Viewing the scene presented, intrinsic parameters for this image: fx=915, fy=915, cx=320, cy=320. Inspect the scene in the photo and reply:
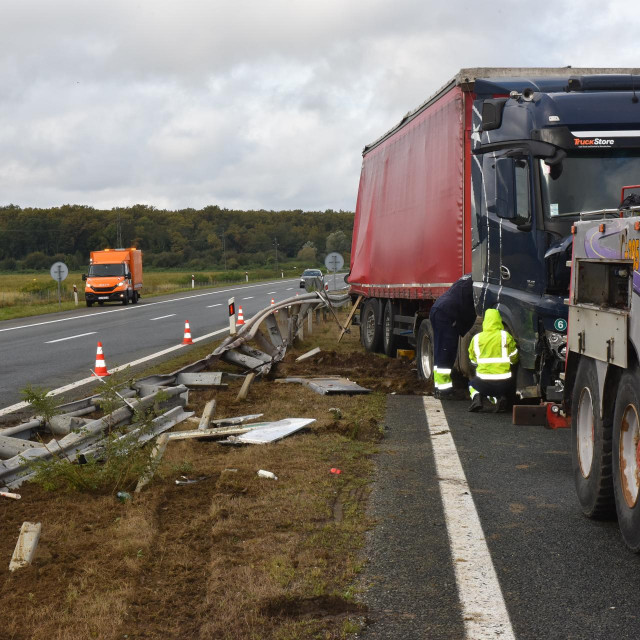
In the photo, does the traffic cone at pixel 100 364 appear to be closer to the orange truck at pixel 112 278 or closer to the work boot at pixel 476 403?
the work boot at pixel 476 403

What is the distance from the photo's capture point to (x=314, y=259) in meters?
141

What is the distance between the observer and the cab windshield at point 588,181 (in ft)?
28.0

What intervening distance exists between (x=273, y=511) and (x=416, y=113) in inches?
362

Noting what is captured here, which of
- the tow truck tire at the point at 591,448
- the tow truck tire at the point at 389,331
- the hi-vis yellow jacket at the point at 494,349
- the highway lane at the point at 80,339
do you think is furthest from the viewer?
the tow truck tire at the point at 389,331

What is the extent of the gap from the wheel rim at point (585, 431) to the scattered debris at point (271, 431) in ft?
9.63

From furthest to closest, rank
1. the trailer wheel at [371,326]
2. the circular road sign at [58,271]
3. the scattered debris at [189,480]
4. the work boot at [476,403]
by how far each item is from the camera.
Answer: the circular road sign at [58,271], the trailer wheel at [371,326], the work boot at [476,403], the scattered debris at [189,480]

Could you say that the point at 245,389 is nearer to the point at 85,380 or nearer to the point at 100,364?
the point at 85,380

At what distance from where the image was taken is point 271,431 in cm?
848

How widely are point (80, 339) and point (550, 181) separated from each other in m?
15.6

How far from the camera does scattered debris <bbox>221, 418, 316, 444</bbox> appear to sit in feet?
26.6

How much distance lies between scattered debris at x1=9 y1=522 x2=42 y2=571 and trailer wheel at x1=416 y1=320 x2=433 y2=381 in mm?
7956

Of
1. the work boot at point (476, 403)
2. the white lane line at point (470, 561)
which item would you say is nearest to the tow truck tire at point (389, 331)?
the work boot at point (476, 403)

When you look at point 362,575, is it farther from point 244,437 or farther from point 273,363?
point 273,363

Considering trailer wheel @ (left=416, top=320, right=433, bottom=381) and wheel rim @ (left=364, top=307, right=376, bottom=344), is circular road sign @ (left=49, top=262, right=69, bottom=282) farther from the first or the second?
trailer wheel @ (left=416, top=320, right=433, bottom=381)
